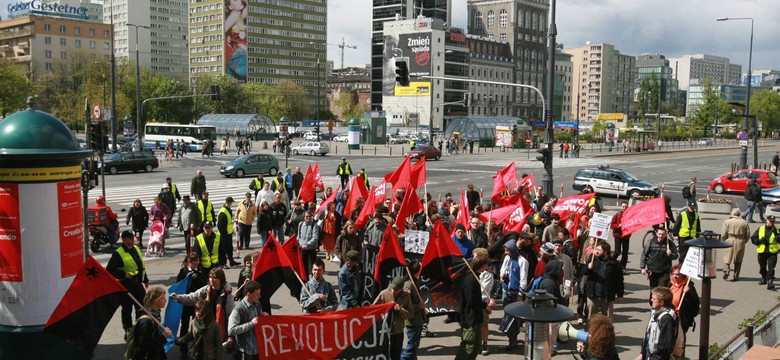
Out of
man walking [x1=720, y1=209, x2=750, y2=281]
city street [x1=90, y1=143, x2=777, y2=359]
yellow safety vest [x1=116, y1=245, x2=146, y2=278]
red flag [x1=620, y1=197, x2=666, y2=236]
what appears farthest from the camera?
man walking [x1=720, y1=209, x2=750, y2=281]

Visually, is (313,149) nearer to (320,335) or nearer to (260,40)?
(320,335)

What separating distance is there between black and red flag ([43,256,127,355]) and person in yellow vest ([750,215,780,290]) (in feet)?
41.2

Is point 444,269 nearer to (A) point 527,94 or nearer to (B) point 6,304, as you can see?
(B) point 6,304

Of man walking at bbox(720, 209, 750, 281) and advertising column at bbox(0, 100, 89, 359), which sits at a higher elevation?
advertising column at bbox(0, 100, 89, 359)

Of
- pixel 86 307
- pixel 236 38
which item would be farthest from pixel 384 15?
pixel 86 307

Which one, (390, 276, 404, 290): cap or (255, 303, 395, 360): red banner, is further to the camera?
(390, 276, 404, 290): cap

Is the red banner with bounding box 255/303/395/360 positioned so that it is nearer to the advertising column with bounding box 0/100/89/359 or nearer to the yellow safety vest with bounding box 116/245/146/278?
the advertising column with bounding box 0/100/89/359

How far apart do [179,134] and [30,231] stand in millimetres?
69180

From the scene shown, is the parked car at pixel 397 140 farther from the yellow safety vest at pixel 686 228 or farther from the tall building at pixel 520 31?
the yellow safety vest at pixel 686 228

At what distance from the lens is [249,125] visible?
9319 cm

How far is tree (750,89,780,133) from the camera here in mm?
102500

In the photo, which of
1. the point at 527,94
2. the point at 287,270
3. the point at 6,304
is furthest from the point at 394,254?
the point at 527,94

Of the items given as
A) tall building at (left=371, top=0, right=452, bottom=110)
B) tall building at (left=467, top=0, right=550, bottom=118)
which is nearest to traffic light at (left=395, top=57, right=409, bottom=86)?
tall building at (left=371, top=0, right=452, bottom=110)

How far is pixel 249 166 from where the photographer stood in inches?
1640
